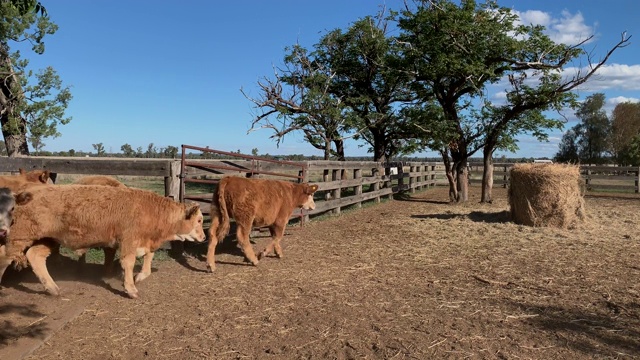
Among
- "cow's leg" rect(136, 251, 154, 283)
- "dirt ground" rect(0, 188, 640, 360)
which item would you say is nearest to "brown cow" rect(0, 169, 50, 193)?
"dirt ground" rect(0, 188, 640, 360)

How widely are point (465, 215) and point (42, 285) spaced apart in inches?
408

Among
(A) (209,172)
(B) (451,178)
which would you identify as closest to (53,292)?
(A) (209,172)

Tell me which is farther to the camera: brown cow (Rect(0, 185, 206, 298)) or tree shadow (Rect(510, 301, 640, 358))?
brown cow (Rect(0, 185, 206, 298))

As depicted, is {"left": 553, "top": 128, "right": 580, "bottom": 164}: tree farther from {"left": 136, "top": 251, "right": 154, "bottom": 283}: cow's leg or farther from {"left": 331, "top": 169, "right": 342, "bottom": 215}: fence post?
{"left": 136, "top": 251, "right": 154, "bottom": 283}: cow's leg

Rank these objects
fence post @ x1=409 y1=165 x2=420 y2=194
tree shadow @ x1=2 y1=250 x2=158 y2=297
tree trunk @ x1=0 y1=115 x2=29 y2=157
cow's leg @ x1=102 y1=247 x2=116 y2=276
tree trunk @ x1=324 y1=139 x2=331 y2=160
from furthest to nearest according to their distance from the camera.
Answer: fence post @ x1=409 y1=165 x2=420 y2=194 → tree trunk @ x1=324 y1=139 x2=331 y2=160 → tree trunk @ x1=0 y1=115 x2=29 y2=157 → cow's leg @ x1=102 y1=247 x2=116 y2=276 → tree shadow @ x1=2 y1=250 x2=158 y2=297

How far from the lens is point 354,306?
4.93 meters

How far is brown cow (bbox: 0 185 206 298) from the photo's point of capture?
16.4ft

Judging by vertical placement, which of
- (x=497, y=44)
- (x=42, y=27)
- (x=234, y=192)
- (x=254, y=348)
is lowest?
(x=254, y=348)

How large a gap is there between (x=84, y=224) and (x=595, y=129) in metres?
57.2

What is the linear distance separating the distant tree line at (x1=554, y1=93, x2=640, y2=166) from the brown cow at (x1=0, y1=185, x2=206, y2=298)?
159 feet

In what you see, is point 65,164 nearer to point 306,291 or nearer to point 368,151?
point 306,291

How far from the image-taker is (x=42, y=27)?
57.5 feet

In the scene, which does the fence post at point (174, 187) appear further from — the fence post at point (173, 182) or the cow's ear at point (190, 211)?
the cow's ear at point (190, 211)

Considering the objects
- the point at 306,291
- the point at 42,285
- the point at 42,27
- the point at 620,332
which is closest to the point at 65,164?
the point at 42,285
